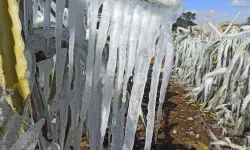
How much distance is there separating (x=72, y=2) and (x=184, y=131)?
6.48 ft

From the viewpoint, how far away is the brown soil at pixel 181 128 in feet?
6.63

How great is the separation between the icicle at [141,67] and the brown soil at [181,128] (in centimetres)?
131

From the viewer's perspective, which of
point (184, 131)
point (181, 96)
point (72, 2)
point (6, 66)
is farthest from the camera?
point (181, 96)

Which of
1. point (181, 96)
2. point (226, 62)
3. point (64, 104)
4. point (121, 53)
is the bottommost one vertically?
point (181, 96)

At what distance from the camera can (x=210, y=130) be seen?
239cm

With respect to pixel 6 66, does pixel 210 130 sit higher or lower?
lower

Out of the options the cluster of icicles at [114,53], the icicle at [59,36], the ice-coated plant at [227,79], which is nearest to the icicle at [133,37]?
the cluster of icicles at [114,53]

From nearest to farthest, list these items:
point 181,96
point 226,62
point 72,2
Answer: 1. point 72,2
2. point 226,62
3. point 181,96

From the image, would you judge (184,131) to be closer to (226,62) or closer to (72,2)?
(226,62)

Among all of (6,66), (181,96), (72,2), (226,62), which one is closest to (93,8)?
(72,2)

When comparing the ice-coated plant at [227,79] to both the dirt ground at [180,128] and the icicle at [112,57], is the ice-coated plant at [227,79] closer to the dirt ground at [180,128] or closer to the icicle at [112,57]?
the dirt ground at [180,128]

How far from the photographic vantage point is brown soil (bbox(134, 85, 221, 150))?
202 centimetres

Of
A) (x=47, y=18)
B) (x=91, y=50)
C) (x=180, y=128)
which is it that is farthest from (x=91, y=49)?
(x=180, y=128)

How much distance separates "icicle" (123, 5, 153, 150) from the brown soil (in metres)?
1.31
